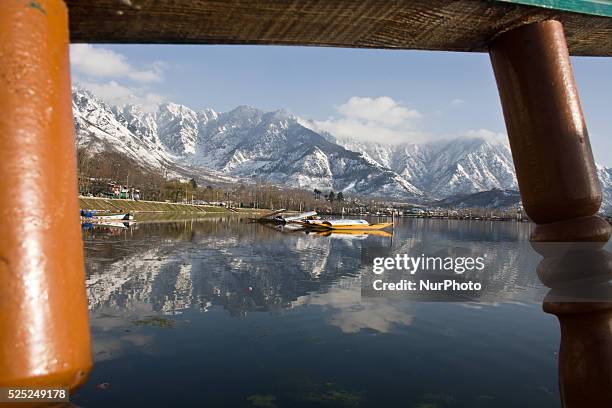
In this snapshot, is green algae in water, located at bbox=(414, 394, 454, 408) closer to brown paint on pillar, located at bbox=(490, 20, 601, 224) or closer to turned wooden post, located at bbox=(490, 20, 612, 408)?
turned wooden post, located at bbox=(490, 20, 612, 408)

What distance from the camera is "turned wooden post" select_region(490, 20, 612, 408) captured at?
2043 mm

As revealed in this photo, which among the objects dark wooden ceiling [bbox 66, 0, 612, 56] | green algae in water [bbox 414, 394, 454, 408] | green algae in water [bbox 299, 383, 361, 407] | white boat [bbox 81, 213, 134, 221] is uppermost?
dark wooden ceiling [bbox 66, 0, 612, 56]

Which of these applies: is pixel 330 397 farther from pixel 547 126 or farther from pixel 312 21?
pixel 312 21

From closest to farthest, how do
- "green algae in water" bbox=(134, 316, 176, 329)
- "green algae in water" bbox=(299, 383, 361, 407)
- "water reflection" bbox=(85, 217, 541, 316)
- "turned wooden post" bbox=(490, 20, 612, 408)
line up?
"turned wooden post" bbox=(490, 20, 612, 408) < "green algae in water" bbox=(299, 383, 361, 407) < "green algae in water" bbox=(134, 316, 176, 329) < "water reflection" bbox=(85, 217, 541, 316)

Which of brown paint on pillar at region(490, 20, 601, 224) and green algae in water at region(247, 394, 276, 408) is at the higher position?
brown paint on pillar at region(490, 20, 601, 224)

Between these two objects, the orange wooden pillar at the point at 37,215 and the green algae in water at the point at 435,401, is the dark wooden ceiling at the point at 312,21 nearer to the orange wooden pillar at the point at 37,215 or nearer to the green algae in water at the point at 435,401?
the orange wooden pillar at the point at 37,215

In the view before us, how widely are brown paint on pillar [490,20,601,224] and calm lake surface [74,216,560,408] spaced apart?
7.93m

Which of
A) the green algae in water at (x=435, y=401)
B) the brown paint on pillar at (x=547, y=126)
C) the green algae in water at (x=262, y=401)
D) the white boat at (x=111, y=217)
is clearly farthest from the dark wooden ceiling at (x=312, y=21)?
the white boat at (x=111, y=217)

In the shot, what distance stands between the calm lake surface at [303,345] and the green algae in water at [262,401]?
5 centimetres

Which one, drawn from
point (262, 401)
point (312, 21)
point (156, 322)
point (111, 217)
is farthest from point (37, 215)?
point (111, 217)

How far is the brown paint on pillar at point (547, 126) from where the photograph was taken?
6.84ft

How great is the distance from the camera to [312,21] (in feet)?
6.82

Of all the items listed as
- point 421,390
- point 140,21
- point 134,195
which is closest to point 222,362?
point 421,390


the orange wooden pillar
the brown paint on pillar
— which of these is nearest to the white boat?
the orange wooden pillar
